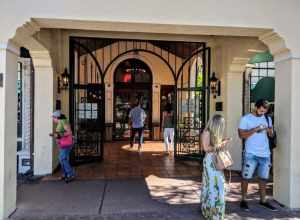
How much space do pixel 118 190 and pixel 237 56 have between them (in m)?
4.02

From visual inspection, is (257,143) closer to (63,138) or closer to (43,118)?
(63,138)

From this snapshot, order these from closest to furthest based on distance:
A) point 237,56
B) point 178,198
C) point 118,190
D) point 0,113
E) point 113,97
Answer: point 0,113 → point 178,198 → point 118,190 → point 237,56 → point 113,97

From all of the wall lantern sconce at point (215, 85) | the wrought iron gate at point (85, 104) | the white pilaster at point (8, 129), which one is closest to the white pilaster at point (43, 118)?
the wrought iron gate at point (85, 104)

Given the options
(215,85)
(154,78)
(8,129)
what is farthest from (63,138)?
(154,78)

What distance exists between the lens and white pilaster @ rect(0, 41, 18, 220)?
4.61 meters

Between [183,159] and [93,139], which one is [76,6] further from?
[183,159]

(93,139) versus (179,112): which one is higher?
(179,112)

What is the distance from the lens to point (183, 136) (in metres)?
9.80

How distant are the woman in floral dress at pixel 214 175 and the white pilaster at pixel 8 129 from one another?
2773mm

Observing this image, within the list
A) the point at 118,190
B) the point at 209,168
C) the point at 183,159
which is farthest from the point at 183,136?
the point at 209,168

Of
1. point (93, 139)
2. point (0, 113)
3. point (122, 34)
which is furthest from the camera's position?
point (93, 139)

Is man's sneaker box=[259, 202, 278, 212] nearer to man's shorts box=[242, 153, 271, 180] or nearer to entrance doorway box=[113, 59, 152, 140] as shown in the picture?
man's shorts box=[242, 153, 271, 180]

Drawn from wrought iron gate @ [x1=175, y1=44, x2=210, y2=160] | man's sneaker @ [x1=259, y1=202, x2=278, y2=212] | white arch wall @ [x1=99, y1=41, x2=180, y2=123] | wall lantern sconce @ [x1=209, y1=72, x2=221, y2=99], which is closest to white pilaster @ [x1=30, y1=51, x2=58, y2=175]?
wrought iron gate @ [x1=175, y1=44, x2=210, y2=160]

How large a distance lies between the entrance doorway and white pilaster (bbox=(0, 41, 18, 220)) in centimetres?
968
